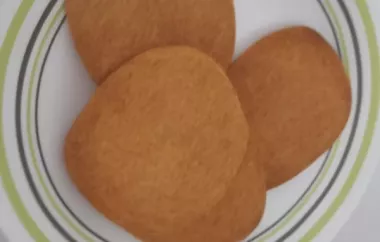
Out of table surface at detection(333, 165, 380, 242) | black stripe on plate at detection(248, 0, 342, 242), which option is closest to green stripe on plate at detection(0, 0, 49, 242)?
black stripe on plate at detection(248, 0, 342, 242)

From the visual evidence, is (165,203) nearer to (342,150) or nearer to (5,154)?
(5,154)

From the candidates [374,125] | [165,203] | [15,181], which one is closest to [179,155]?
[165,203]

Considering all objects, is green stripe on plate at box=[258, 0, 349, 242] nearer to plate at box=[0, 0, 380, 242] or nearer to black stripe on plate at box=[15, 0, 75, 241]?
plate at box=[0, 0, 380, 242]

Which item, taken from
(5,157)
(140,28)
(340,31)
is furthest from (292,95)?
(5,157)

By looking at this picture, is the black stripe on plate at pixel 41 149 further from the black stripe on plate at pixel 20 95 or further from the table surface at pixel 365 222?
the table surface at pixel 365 222

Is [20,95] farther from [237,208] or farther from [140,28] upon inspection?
[237,208]

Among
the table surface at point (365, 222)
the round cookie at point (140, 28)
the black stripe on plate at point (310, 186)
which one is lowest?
the table surface at point (365, 222)

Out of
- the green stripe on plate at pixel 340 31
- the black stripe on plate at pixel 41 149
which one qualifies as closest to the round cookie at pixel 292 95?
the green stripe on plate at pixel 340 31
